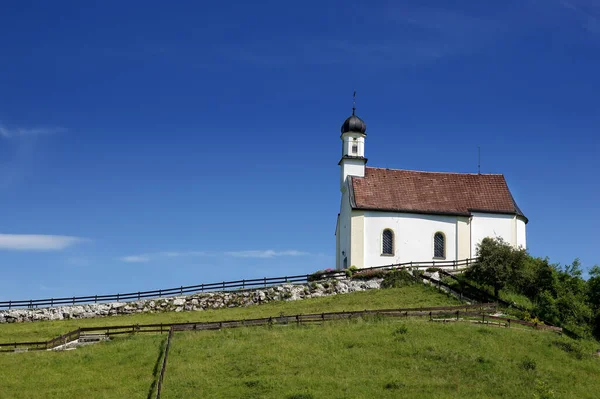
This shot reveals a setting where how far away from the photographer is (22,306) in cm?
5472

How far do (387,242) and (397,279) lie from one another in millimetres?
5213

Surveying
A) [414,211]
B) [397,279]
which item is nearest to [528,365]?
[397,279]

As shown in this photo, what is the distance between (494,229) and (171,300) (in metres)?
25.3

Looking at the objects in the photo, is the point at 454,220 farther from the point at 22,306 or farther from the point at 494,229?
the point at 22,306

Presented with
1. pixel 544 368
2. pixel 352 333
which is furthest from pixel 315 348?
pixel 544 368

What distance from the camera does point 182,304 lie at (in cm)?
5369

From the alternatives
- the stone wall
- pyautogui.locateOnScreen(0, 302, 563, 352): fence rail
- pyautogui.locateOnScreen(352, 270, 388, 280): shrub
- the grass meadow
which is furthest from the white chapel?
pyautogui.locateOnScreen(0, 302, 563, 352): fence rail

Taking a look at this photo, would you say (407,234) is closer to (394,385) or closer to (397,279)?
(397,279)

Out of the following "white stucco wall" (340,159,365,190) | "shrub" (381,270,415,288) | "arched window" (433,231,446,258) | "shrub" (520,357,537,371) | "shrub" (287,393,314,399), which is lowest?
"shrub" (287,393,314,399)

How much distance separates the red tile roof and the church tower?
0.76 m

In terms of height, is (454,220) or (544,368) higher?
(454,220)

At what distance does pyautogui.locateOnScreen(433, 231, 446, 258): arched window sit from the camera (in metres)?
60.2

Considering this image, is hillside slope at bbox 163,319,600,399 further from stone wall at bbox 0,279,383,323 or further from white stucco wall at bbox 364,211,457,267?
white stucco wall at bbox 364,211,457,267

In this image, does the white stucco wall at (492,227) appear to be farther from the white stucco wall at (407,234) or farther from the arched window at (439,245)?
the arched window at (439,245)
